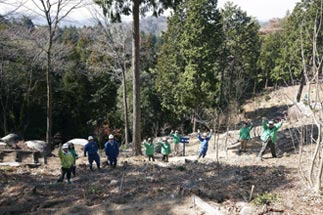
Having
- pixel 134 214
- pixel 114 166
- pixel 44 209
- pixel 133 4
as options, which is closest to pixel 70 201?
pixel 44 209

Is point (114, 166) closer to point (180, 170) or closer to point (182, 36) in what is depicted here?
point (180, 170)

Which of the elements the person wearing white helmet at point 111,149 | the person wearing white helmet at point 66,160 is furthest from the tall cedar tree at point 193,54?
the person wearing white helmet at point 66,160

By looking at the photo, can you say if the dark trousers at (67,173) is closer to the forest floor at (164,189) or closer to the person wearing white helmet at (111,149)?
the forest floor at (164,189)

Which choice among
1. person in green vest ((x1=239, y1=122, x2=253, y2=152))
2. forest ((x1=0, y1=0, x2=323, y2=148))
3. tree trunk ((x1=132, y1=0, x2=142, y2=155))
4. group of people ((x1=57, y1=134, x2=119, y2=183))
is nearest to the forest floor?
group of people ((x1=57, y1=134, x2=119, y2=183))

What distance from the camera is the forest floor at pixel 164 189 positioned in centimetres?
763

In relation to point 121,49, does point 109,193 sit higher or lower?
lower

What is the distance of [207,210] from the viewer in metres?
7.32

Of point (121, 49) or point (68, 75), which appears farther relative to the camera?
point (68, 75)

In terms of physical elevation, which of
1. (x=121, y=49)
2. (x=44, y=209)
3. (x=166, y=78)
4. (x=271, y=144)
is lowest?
(x=44, y=209)

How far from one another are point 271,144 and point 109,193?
635 cm

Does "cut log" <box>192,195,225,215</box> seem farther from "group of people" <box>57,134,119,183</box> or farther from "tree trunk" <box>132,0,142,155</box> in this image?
"tree trunk" <box>132,0,142,155</box>

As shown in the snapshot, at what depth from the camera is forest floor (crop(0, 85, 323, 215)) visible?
7.63m

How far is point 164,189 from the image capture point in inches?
346

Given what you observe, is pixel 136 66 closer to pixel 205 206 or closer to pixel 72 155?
pixel 72 155
